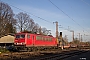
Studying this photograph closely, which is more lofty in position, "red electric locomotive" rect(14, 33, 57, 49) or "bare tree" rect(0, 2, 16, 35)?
"bare tree" rect(0, 2, 16, 35)

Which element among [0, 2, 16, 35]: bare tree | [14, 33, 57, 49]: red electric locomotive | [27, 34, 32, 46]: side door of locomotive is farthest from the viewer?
[0, 2, 16, 35]: bare tree

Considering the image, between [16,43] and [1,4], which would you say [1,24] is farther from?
[16,43]

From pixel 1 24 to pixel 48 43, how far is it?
80.8ft

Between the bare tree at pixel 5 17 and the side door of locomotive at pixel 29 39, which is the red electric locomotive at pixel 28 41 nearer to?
the side door of locomotive at pixel 29 39

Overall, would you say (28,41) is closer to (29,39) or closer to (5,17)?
(29,39)

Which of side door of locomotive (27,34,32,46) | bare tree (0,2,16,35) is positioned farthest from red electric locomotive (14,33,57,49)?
bare tree (0,2,16,35)

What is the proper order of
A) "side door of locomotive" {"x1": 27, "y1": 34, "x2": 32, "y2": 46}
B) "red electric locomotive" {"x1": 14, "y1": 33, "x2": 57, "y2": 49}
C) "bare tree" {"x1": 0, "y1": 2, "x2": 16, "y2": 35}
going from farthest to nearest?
1. "bare tree" {"x1": 0, "y1": 2, "x2": 16, "y2": 35}
2. "side door of locomotive" {"x1": 27, "y1": 34, "x2": 32, "y2": 46}
3. "red electric locomotive" {"x1": 14, "y1": 33, "x2": 57, "y2": 49}

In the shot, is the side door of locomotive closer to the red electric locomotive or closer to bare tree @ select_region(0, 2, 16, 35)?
the red electric locomotive

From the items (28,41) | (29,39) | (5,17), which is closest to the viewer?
(28,41)

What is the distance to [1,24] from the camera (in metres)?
63.3

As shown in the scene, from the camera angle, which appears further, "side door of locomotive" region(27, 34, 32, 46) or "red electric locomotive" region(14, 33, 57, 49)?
"side door of locomotive" region(27, 34, 32, 46)

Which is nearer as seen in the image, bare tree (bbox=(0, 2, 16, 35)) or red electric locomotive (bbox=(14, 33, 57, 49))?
red electric locomotive (bbox=(14, 33, 57, 49))

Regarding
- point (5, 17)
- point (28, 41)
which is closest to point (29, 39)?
point (28, 41)

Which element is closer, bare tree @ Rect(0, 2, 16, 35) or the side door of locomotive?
the side door of locomotive
